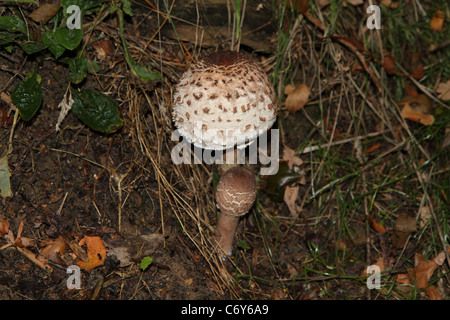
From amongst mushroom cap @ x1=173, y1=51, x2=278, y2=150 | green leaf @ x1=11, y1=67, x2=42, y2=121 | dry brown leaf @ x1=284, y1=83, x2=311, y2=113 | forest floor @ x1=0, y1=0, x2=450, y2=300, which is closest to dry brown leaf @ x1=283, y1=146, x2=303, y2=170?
forest floor @ x1=0, y1=0, x2=450, y2=300

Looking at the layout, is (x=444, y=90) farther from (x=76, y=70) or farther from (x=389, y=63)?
(x=76, y=70)

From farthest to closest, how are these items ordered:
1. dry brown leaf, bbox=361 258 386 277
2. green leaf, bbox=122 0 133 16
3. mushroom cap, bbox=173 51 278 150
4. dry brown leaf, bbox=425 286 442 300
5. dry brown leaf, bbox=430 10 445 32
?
dry brown leaf, bbox=430 10 445 32 → dry brown leaf, bbox=361 258 386 277 → dry brown leaf, bbox=425 286 442 300 → green leaf, bbox=122 0 133 16 → mushroom cap, bbox=173 51 278 150

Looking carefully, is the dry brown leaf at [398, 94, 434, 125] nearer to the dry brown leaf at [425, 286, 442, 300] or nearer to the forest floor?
the forest floor

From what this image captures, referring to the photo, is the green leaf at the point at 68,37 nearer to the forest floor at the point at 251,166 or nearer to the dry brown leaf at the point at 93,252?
the forest floor at the point at 251,166

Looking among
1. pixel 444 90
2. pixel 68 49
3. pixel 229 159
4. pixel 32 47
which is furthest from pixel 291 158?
pixel 32 47

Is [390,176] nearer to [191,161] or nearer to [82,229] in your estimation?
[191,161]
